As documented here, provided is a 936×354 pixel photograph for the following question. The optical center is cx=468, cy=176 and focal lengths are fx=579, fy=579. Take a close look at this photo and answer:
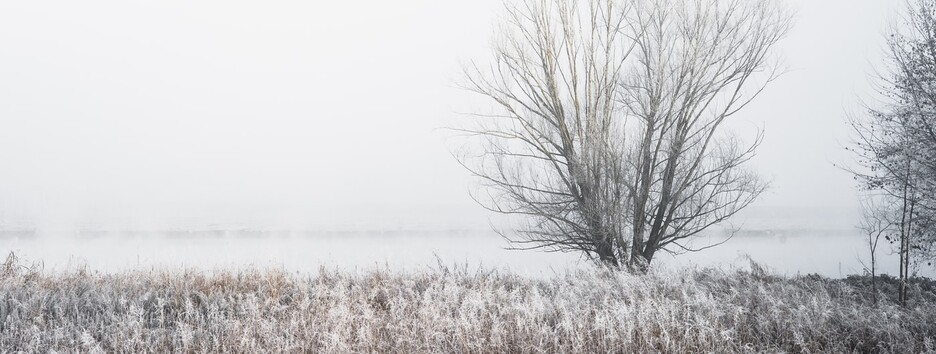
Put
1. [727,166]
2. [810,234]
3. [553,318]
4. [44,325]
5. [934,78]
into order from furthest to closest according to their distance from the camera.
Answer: [810,234]
[727,166]
[934,78]
[553,318]
[44,325]

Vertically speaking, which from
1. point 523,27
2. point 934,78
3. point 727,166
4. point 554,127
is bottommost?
point 727,166

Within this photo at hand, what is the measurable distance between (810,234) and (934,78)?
30128mm

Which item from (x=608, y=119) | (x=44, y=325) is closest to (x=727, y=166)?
(x=608, y=119)

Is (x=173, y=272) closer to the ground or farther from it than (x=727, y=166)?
closer to the ground

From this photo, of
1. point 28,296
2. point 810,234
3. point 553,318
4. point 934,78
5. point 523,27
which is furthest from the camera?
point 810,234

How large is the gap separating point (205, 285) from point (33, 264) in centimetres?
304

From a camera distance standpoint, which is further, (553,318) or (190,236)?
(190,236)

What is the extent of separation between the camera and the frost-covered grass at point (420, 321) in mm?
5547

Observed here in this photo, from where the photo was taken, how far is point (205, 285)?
27.0 feet

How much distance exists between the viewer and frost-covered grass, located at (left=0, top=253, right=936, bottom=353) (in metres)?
5.55

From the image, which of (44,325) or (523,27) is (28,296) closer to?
(44,325)

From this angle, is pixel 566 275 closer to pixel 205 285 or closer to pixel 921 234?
pixel 205 285

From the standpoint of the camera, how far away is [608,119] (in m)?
10.8

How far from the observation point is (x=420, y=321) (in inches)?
247
